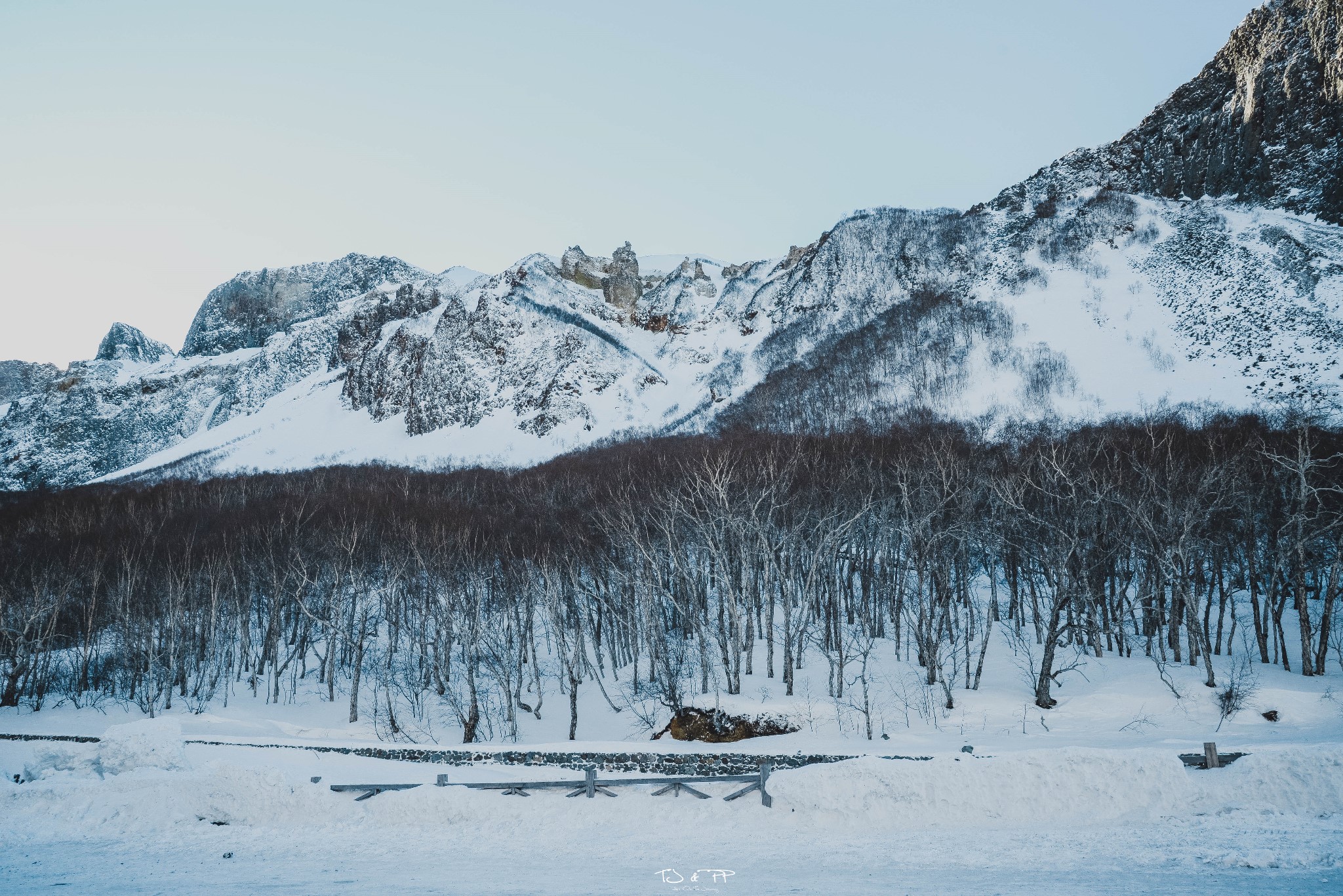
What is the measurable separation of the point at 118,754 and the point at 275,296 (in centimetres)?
19222

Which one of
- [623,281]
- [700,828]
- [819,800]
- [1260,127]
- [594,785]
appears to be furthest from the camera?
[623,281]

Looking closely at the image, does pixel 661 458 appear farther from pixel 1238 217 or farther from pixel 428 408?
pixel 1238 217

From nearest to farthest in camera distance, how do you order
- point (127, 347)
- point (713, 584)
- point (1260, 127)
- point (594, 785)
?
point (594, 785) → point (713, 584) → point (1260, 127) → point (127, 347)

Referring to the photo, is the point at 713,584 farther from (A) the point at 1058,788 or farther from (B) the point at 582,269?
(B) the point at 582,269

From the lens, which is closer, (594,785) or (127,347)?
(594,785)

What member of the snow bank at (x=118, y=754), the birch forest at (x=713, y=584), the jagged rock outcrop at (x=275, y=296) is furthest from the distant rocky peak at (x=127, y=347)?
the snow bank at (x=118, y=754)

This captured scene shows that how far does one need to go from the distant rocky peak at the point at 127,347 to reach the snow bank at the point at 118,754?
7918 inches

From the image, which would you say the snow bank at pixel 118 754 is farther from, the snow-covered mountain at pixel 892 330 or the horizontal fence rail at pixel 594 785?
the snow-covered mountain at pixel 892 330

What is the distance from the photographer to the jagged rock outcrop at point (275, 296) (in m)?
168

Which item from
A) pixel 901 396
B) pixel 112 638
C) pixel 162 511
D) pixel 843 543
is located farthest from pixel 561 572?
pixel 901 396

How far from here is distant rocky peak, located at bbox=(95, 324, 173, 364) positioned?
171750 mm

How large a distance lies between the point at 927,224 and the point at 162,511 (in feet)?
352

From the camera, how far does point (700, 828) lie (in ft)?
39.5

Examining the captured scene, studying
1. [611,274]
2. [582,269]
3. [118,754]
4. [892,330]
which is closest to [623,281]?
[611,274]
